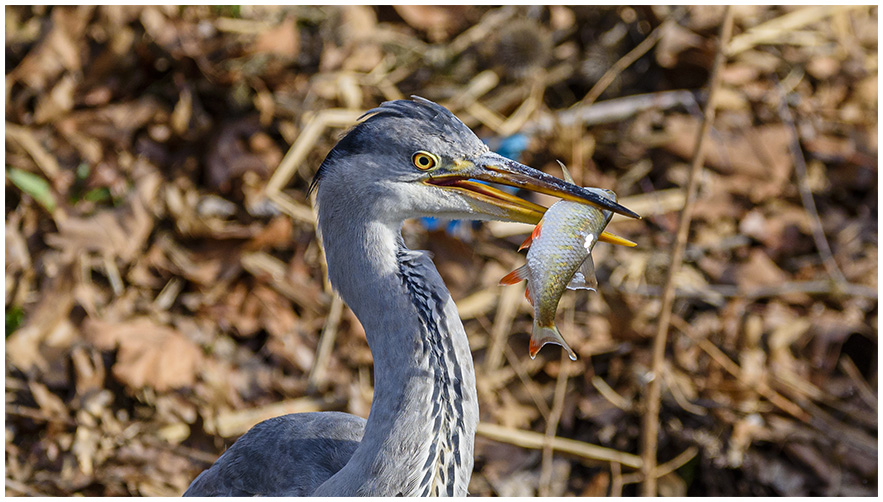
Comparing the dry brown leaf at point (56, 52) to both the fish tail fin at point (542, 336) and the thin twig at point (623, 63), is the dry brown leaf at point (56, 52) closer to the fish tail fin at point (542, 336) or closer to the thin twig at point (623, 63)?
the thin twig at point (623, 63)

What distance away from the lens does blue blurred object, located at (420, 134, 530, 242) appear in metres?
4.34

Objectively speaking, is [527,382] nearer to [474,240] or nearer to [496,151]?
[474,240]

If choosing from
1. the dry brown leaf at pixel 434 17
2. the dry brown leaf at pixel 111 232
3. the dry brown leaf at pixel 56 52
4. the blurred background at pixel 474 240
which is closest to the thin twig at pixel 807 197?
the blurred background at pixel 474 240

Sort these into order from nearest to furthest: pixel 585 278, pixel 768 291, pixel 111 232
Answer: pixel 585 278 → pixel 768 291 → pixel 111 232

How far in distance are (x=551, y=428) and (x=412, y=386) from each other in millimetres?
1969

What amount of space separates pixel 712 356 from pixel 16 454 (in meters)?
3.23

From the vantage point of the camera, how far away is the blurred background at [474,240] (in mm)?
3822

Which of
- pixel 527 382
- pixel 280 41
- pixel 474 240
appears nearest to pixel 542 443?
pixel 527 382

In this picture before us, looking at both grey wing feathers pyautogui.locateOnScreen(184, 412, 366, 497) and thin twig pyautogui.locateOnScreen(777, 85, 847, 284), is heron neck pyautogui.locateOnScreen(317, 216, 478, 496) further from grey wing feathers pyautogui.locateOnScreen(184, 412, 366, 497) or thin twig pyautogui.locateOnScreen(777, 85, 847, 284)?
thin twig pyautogui.locateOnScreen(777, 85, 847, 284)

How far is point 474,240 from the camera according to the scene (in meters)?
4.51

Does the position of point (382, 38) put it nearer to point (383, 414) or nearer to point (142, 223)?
point (142, 223)

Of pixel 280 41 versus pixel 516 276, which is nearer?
pixel 516 276

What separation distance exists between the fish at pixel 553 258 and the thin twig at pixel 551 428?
1.91 meters

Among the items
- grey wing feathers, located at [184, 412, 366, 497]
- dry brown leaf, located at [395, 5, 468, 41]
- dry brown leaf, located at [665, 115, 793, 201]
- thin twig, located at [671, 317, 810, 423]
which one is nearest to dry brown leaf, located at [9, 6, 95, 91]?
dry brown leaf, located at [395, 5, 468, 41]
